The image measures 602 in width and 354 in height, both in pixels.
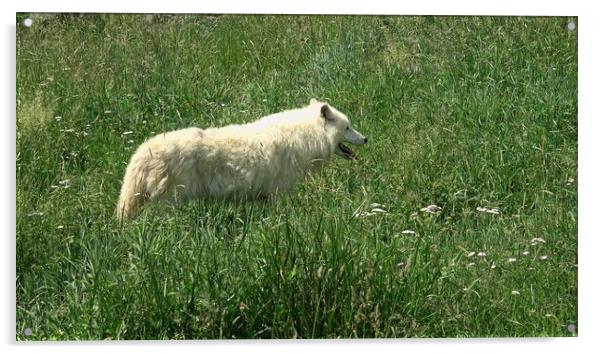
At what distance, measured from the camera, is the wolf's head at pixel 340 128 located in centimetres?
665

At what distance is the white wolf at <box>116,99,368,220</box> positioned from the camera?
20.7 ft

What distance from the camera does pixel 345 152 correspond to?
6762 mm

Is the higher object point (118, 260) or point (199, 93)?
point (199, 93)

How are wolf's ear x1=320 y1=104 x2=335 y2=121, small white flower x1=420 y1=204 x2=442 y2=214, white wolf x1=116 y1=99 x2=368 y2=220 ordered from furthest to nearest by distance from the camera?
wolf's ear x1=320 y1=104 x2=335 y2=121
white wolf x1=116 y1=99 x2=368 y2=220
small white flower x1=420 y1=204 x2=442 y2=214

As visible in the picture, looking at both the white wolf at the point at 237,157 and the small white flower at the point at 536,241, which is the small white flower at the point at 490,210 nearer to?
the small white flower at the point at 536,241

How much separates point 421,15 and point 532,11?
623 mm

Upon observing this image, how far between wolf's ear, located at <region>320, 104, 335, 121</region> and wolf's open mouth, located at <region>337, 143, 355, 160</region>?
181 mm

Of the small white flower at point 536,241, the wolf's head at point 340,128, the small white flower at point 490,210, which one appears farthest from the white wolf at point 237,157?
the small white flower at point 536,241

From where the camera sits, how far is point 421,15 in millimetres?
6152

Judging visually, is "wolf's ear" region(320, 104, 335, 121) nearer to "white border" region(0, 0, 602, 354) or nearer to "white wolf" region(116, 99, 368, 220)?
"white wolf" region(116, 99, 368, 220)

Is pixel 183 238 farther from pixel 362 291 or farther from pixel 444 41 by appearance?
pixel 444 41

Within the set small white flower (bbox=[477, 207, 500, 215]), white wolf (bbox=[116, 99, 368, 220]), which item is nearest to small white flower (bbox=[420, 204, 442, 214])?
small white flower (bbox=[477, 207, 500, 215])

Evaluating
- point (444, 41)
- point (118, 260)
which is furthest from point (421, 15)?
point (118, 260)

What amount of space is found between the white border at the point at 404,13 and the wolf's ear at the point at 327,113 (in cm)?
71
